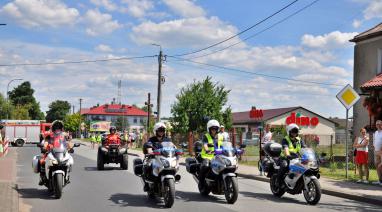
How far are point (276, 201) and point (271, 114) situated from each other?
70.7 metres

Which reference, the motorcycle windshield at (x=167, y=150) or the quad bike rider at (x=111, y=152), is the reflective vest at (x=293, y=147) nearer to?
the motorcycle windshield at (x=167, y=150)

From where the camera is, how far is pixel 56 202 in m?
10.6

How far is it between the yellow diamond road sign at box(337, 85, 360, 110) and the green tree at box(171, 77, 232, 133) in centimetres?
2403

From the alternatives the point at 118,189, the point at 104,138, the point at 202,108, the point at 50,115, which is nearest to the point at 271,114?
the point at 202,108

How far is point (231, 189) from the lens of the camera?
10500 mm

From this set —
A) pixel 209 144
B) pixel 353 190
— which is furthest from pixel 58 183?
pixel 353 190

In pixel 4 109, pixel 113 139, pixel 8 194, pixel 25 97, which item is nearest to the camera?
pixel 8 194

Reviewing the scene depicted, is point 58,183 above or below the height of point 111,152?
below

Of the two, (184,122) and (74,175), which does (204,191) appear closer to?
(74,175)

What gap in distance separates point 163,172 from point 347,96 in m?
7.22

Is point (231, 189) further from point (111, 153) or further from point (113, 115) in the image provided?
point (113, 115)

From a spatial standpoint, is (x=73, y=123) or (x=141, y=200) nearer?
(x=141, y=200)

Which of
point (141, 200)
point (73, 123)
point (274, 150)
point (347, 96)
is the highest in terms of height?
point (73, 123)

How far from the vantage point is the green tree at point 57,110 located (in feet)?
502
